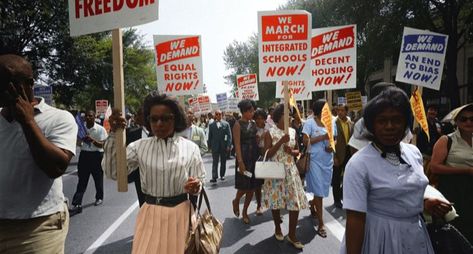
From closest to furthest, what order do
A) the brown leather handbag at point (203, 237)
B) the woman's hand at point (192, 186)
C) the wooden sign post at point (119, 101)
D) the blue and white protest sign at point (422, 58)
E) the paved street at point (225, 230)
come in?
the brown leather handbag at point (203, 237)
the woman's hand at point (192, 186)
the wooden sign post at point (119, 101)
the paved street at point (225, 230)
the blue and white protest sign at point (422, 58)

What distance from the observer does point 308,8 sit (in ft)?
107

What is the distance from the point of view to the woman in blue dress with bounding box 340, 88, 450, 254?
217cm

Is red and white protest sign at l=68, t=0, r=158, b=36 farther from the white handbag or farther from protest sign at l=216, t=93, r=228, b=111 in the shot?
protest sign at l=216, t=93, r=228, b=111

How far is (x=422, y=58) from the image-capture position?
22.8 ft

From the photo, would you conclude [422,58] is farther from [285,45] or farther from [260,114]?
[260,114]

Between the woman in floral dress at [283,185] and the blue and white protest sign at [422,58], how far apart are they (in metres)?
2.75

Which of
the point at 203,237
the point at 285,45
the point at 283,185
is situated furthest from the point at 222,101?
the point at 203,237

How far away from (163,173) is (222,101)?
1740cm

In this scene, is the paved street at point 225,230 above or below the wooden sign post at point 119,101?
below

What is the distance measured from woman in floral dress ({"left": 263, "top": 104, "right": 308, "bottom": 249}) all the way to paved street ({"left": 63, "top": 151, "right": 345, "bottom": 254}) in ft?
1.08

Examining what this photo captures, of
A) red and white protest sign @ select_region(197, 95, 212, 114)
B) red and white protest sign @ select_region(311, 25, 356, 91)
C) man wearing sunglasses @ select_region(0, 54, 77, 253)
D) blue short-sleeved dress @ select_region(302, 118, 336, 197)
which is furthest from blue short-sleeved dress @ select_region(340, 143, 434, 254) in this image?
red and white protest sign @ select_region(197, 95, 212, 114)

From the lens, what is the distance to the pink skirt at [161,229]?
2768 millimetres

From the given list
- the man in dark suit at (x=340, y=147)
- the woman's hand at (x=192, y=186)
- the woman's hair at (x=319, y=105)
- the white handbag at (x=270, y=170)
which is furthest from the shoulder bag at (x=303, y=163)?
the woman's hand at (x=192, y=186)

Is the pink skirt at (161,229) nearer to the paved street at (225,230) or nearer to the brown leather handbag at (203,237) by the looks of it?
the brown leather handbag at (203,237)
